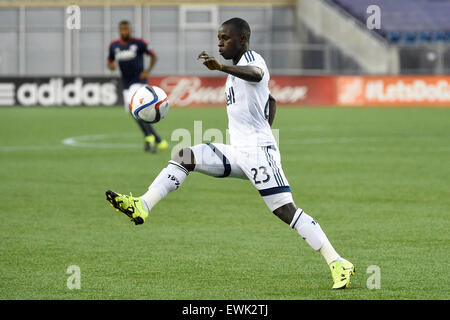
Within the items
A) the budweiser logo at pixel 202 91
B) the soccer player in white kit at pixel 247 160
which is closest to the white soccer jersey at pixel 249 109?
the soccer player in white kit at pixel 247 160

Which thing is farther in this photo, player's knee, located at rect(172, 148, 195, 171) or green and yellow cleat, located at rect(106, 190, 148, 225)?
player's knee, located at rect(172, 148, 195, 171)

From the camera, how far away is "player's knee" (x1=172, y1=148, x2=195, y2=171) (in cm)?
786

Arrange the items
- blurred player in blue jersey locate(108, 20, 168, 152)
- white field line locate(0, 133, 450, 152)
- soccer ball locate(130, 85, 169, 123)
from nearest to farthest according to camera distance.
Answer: soccer ball locate(130, 85, 169, 123) → blurred player in blue jersey locate(108, 20, 168, 152) → white field line locate(0, 133, 450, 152)

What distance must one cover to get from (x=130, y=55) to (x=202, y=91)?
60.3ft

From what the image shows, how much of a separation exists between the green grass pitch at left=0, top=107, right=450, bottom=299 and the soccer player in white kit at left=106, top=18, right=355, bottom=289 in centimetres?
48

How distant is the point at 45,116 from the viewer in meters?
32.7

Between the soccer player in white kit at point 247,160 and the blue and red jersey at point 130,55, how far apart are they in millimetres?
13177

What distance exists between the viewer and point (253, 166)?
770 centimetres

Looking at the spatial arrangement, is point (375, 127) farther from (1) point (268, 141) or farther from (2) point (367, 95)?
(1) point (268, 141)

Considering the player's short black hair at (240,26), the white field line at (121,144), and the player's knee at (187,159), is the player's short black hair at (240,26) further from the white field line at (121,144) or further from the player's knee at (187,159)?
the white field line at (121,144)

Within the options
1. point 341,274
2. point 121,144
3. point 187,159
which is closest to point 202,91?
point 121,144

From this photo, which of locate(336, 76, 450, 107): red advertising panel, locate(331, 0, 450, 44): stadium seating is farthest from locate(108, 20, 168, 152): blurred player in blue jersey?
locate(331, 0, 450, 44): stadium seating

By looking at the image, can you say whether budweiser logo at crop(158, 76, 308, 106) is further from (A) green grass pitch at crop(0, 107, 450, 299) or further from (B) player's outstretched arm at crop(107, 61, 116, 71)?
(B) player's outstretched arm at crop(107, 61, 116, 71)
